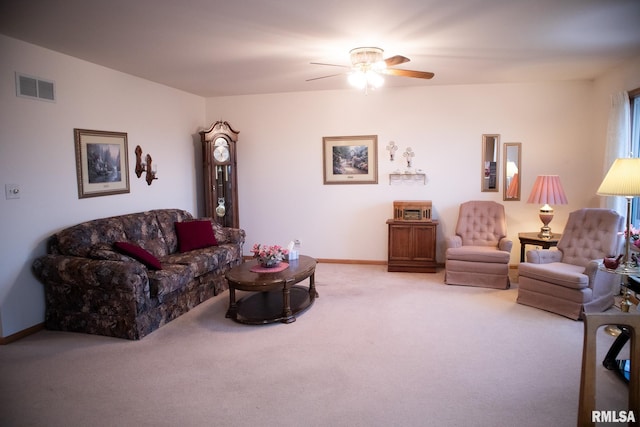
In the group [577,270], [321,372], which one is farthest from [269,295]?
[577,270]

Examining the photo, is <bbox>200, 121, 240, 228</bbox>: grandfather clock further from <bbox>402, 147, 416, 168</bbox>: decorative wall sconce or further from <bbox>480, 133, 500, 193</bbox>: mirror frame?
<bbox>480, 133, 500, 193</bbox>: mirror frame

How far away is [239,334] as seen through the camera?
152 inches

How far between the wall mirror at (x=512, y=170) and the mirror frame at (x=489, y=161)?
11 centimetres

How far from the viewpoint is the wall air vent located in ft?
12.5

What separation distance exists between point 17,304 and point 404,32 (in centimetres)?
425

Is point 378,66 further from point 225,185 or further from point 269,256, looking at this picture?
point 225,185

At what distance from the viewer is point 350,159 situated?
6484 millimetres

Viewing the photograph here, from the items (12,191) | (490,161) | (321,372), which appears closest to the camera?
(321,372)

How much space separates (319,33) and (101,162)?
9.46 feet

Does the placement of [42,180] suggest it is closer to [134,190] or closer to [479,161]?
[134,190]

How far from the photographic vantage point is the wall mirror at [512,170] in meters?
5.97

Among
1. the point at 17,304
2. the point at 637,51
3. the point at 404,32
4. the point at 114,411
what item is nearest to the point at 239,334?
the point at 114,411

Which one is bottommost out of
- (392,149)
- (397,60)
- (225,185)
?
(225,185)

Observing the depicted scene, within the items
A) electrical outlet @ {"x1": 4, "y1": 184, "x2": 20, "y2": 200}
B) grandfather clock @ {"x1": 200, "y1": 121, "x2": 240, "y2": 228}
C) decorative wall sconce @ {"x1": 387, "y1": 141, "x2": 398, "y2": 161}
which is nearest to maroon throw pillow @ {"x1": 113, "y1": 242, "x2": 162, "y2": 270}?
electrical outlet @ {"x1": 4, "y1": 184, "x2": 20, "y2": 200}
